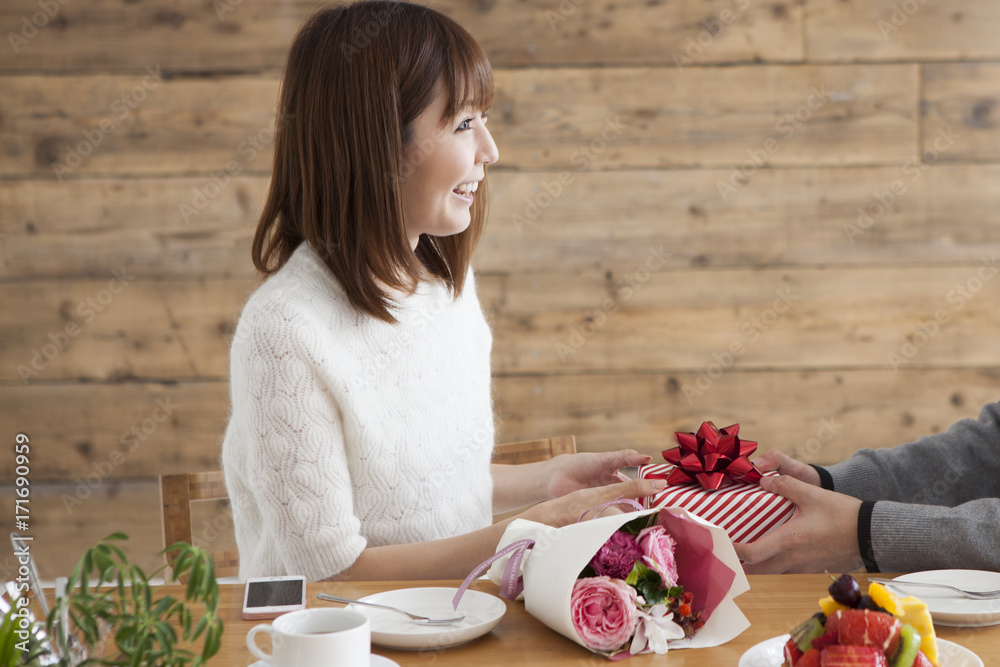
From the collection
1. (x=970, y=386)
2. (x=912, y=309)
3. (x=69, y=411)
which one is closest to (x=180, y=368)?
(x=69, y=411)

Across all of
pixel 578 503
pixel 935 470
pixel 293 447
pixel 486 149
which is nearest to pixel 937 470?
pixel 935 470

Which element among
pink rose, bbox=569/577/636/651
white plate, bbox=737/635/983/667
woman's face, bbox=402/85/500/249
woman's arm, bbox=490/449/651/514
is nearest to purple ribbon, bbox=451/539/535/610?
pink rose, bbox=569/577/636/651

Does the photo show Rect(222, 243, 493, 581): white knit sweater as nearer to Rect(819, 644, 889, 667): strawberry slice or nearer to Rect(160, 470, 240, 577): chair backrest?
Rect(160, 470, 240, 577): chair backrest

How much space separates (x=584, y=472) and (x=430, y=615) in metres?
0.59

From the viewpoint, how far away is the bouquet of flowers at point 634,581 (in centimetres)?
82

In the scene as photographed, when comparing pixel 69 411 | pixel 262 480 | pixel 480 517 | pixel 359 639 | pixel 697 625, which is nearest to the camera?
pixel 359 639

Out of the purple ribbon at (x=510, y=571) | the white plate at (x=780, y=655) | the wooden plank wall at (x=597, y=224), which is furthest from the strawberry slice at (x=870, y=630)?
the wooden plank wall at (x=597, y=224)

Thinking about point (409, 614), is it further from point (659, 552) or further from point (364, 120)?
point (364, 120)

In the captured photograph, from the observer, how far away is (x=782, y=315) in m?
2.50

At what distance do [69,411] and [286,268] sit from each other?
1.49m

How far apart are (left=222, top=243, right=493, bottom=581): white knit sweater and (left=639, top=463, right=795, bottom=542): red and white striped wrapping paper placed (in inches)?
14.1

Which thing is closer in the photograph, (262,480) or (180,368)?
(262,480)

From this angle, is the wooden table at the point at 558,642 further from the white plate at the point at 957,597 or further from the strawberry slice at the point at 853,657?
the strawberry slice at the point at 853,657

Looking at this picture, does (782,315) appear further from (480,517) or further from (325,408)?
(325,408)
